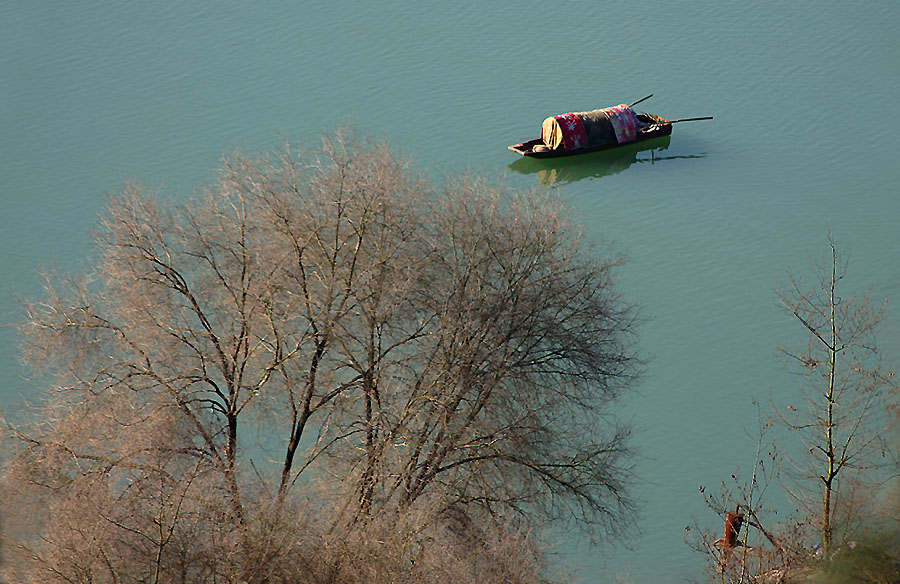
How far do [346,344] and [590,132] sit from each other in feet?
44.2

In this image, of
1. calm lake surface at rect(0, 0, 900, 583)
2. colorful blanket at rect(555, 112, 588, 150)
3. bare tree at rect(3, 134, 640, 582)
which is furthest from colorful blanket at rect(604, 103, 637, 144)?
bare tree at rect(3, 134, 640, 582)

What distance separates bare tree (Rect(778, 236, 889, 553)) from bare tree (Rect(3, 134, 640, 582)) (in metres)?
3.06

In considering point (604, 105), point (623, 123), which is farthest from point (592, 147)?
point (604, 105)

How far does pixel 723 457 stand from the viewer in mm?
21828

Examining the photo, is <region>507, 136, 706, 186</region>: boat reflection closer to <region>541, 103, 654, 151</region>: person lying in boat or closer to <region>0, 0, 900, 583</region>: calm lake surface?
<region>0, 0, 900, 583</region>: calm lake surface

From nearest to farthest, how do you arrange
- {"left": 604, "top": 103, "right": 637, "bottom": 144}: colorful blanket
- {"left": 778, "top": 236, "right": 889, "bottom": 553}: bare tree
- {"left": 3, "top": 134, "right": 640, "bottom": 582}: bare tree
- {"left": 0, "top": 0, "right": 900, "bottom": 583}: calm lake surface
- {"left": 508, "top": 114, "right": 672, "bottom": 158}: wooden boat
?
{"left": 778, "top": 236, "right": 889, "bottom": 553}: bare tree → {"left": 3, "top": 134, "right": 640, "bottom": 582}: bare tree → {"left": 0, "top": 0, "right": 900, "bottom": 583}: calm lake surface → {"left": 508, "top": 114, "right": 672, "bottom": 158}: wooden boat → {"left": 604, "top": 103, "right": 637, "bottom": 144}: colorful blanket

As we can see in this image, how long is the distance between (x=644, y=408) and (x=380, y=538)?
33.1ft

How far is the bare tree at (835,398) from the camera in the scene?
1562cm

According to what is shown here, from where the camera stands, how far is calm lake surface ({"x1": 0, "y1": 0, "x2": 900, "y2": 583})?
2350cm

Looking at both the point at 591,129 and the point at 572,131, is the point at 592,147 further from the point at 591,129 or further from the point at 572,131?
the point at 572,131

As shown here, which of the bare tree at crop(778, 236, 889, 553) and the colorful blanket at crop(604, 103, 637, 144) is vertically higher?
the colorful blanket at crop(604, 103, 637, 144)

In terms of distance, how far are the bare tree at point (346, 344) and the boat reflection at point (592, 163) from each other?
10.1 metres

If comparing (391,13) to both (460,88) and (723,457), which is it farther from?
(723,457)

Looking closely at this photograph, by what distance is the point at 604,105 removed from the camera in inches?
1281
